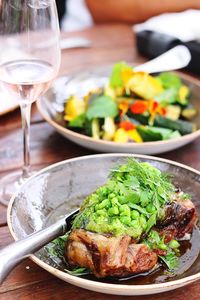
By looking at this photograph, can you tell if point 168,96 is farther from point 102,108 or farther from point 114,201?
point 114,201

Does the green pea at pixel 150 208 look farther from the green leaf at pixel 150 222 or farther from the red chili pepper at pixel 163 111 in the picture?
the red chili pepper at pixel 163 111

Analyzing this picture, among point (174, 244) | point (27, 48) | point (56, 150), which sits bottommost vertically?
point (56, 150)

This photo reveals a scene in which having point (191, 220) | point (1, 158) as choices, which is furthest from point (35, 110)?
point (191, 220)

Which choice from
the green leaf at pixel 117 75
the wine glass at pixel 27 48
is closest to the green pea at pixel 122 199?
the wine glass at pixel 27 48

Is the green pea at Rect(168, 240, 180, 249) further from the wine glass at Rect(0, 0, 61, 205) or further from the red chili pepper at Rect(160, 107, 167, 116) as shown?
the red chili pepper at Rect(160, 107, 167, 116)

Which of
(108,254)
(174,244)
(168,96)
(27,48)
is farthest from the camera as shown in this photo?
(168,96)

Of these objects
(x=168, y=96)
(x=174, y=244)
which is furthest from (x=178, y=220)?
(x=168, y=96)
